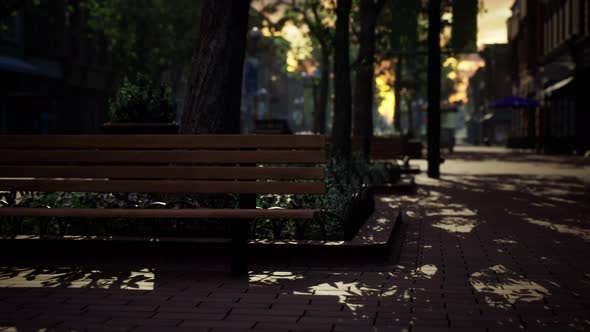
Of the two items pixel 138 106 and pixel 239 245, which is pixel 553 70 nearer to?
pixel 138 106

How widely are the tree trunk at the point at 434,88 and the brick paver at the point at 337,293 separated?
11.7m

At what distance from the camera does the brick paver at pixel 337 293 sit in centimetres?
478

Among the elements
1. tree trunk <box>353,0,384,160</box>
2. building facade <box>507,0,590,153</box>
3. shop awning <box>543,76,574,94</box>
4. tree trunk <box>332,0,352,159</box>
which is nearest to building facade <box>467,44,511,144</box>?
building facade <box>507,0,590,153</box>

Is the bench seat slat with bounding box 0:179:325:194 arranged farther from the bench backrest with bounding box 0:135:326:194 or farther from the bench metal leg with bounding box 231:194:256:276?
the bench metal leg with bounding box 231:194:256:276

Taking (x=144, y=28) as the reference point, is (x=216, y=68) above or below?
below

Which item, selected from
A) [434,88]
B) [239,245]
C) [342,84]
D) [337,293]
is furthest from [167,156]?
[434,88]

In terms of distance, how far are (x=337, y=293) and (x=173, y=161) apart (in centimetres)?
157

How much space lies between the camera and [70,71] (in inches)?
1519

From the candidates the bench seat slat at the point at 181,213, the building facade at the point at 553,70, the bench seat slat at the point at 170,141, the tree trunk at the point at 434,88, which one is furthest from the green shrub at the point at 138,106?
the building facade at the point at 553,70

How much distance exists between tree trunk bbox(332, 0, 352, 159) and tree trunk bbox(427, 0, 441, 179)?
462 cm

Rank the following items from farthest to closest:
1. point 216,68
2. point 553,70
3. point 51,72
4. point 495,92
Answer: point 495,92, point 553,70, point 51,72, point 216,68

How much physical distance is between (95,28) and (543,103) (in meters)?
28.5

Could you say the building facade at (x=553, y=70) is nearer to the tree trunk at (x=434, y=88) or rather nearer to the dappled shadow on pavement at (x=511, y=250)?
the tree trunk at (x=434, y=88)

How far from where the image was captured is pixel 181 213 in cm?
602
